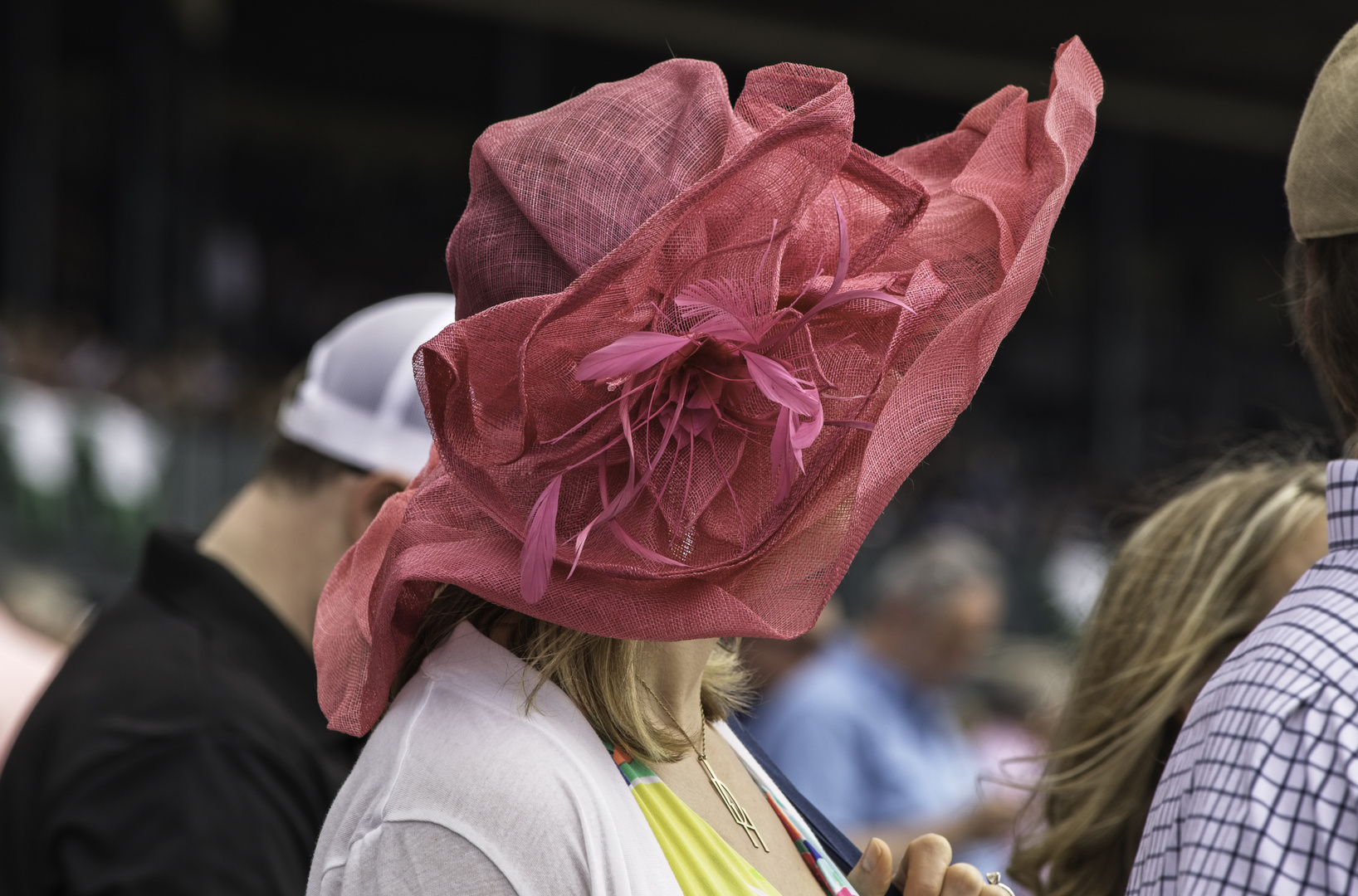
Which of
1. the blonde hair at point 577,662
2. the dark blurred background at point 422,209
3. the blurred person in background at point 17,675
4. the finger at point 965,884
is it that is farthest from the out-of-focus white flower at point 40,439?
the finger at point 965,884

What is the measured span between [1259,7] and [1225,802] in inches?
596

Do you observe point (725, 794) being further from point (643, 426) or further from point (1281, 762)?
point (1281, 762)

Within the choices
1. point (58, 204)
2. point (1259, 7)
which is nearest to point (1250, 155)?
point (1259, 7)

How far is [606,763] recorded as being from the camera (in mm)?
1074

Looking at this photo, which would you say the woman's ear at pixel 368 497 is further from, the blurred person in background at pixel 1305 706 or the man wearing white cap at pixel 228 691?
the blurred person in background at pixel 1305 706

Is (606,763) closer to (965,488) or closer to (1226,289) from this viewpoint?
(965,488)

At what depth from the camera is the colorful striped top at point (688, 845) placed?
41.8 inches

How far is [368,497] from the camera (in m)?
2.04

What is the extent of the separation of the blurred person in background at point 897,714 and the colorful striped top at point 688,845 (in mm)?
2264

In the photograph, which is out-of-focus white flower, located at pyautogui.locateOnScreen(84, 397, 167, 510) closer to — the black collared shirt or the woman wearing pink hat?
the black collared shirt

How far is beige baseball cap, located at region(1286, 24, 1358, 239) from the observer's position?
1072mm

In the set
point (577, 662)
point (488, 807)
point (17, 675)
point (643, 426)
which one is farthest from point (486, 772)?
point (17, 675)

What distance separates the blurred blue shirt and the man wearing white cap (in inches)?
74.7

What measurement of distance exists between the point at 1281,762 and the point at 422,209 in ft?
61.5
